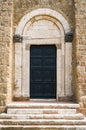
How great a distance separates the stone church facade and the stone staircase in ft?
3.56

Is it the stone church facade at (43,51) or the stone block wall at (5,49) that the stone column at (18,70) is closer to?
the stone church facade at (43,51)

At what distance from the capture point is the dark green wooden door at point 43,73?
11.1 meters

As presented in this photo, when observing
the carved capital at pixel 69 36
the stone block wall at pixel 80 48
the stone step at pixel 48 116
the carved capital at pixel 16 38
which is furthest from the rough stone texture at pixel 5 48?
the stone block wall at pixel 80 48

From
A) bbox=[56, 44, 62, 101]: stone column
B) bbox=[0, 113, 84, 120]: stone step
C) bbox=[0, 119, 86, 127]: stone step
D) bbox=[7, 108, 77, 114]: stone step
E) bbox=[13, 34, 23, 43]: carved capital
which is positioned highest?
bbox=[13, 34, 23, 43]: carved capital

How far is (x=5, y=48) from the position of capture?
10.3m

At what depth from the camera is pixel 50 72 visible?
11102mm

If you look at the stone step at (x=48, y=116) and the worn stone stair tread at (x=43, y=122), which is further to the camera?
the stone step at (x=48, y=116)

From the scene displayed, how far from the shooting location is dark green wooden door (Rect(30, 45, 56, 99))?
11055 millimetres

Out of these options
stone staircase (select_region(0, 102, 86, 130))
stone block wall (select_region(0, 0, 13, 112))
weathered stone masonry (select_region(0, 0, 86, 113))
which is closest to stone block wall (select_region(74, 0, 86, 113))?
weathered stone masonry (select_region(0, 0, 86, 113))

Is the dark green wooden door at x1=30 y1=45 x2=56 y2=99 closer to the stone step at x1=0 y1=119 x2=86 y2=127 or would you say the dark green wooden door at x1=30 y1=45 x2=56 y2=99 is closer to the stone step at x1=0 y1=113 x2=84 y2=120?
the stone step at x1=0 y1=113 x2=84 y2=120

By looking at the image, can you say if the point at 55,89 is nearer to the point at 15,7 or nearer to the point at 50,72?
the point at 50,72

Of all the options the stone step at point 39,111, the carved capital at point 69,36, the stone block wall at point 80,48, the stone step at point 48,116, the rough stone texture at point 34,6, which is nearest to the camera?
the stone step at point 48,116

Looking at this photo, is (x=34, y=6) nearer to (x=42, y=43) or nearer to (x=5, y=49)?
(x=42, y=43)

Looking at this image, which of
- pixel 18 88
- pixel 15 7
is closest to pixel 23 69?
pixel 18 88
